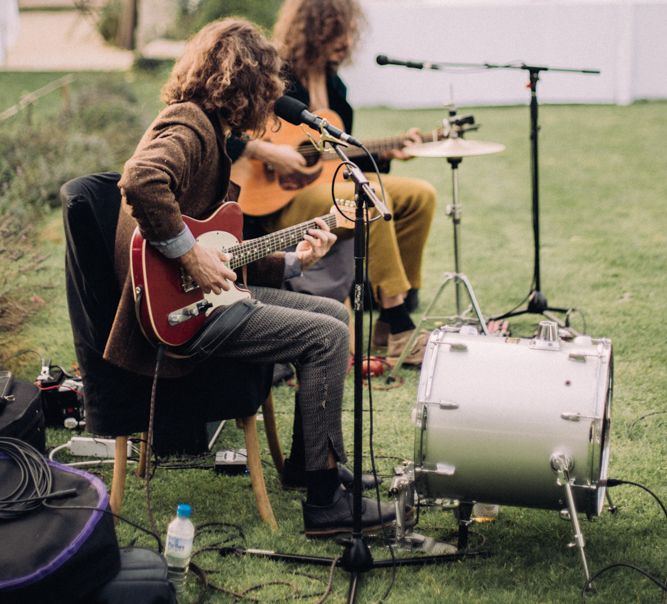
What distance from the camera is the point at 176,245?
2988 mm

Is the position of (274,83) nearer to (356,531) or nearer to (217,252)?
(217,252)

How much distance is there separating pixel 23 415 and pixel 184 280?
0.77 meters

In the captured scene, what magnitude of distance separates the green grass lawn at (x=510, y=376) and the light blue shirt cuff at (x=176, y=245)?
0.99 m

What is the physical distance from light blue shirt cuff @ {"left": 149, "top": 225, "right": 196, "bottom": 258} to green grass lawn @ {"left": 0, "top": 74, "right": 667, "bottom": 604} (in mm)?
993

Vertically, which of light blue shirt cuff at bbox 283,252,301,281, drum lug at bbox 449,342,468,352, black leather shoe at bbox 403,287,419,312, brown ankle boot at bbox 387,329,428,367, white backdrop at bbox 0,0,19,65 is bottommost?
brown ankle boot at bbox 387,329,428,367

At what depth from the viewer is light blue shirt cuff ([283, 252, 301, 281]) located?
12.0 ft

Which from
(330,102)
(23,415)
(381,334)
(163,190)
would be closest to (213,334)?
(163,190)

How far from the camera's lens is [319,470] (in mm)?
3283

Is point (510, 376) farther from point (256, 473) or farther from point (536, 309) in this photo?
point (536, 309)

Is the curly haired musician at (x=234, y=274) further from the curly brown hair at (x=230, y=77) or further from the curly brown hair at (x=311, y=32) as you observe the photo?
the curly brown hair at (x=311, y=32)

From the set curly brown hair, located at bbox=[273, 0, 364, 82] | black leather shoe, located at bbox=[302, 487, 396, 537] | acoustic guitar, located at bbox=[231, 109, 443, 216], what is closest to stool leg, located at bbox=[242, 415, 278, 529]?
black leather shoe, located at bbox=[302, 487, 396, 537]

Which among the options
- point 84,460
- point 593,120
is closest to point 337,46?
point 84,460

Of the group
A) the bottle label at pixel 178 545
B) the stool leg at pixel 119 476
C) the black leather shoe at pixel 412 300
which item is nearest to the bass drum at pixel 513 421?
the bottle label at pixel 178 545

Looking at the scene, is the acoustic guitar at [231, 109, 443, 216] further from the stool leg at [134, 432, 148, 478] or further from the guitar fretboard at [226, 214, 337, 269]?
the stool leg at [134, 432, 148, 478]
